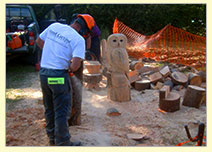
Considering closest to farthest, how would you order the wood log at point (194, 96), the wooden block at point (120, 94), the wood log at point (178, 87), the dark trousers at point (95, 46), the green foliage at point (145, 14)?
the wood log at point (194, 96) < the wooden block at point (120, 94) < the wood log at point (178, 87) < the dark trousers at point (95, 46) < the green foliage at point (145, 14)

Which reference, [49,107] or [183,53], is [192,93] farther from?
[183,53]

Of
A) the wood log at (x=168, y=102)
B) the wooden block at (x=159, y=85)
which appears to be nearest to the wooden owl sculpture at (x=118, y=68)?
the wood log at (x=168, y=102)

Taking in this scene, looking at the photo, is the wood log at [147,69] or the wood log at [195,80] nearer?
the wood log at [195,80]

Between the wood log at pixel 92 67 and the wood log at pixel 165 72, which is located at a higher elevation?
the wood log at pixel 92 67

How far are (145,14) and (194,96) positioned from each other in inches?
371

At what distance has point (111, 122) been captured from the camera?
3.91 meters

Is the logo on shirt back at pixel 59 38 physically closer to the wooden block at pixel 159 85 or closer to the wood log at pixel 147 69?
the wooden block at pixel 159 85

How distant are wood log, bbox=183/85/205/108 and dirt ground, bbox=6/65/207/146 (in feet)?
0.42

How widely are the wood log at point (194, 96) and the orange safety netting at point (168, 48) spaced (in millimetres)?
3355

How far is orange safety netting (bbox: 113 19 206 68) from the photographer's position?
8.57 meters

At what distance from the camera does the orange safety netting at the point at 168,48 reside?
8570 mm

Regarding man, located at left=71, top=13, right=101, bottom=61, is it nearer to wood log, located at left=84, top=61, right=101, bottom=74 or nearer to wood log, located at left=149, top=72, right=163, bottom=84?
wood log, located at left=84, top=61, right=101, bottom=74

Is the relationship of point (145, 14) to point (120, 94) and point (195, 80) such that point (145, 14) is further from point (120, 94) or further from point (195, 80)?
point (120, 94)

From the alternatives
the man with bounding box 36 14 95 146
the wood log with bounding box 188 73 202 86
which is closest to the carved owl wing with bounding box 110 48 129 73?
the wood log with bounding box 188 73 202 86
